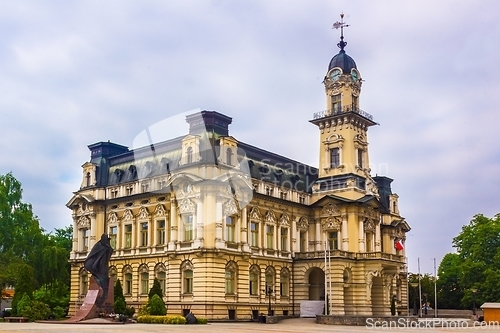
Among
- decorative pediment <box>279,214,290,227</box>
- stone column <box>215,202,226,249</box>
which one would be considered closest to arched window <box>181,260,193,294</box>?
stone column <box>215,202,226,249</box>

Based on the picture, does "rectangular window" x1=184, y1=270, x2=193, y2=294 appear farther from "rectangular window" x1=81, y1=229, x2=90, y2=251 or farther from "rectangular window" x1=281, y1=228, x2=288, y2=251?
"rectangular window" x1=81, y1=229, x2=90, y2=251

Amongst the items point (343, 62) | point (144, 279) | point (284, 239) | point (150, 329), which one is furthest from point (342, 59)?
point (150, 329)

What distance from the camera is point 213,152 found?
51344 mm

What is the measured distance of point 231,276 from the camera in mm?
52000

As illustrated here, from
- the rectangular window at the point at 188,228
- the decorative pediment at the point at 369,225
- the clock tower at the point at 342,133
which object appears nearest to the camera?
the rectangular window at the point at 188,228

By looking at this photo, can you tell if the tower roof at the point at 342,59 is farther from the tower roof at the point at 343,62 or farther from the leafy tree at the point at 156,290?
the leafy tree at the point at 156,290

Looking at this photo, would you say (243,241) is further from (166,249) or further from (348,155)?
(348,155)

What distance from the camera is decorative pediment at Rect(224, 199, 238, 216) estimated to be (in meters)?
51.4

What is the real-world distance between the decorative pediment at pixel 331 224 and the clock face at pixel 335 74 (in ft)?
43.8

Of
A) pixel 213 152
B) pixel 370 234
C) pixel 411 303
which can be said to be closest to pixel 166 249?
pixel 213 152

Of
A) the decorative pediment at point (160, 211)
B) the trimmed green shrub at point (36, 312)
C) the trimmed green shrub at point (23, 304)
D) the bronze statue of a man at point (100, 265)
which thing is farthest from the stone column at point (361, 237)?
the trimmed green shrub at point (23, 304)

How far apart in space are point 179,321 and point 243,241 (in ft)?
37.8

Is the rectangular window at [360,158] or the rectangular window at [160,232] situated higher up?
the rectangular window at [360,158]

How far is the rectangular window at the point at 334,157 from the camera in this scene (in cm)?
6259
